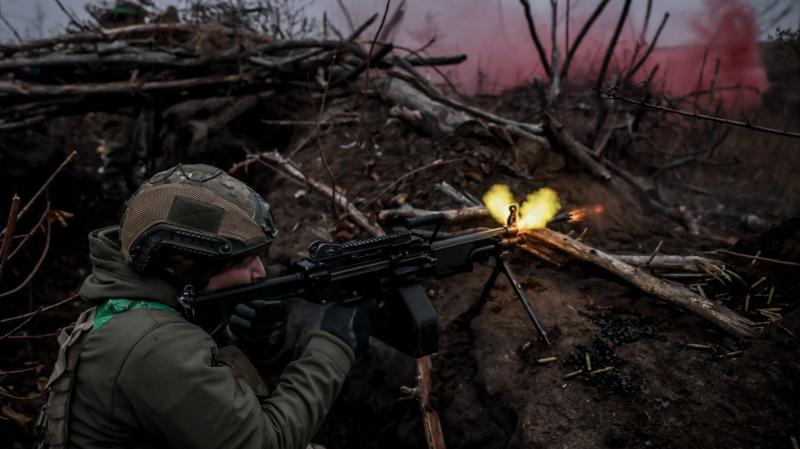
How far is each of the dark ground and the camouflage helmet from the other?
5.51 feet

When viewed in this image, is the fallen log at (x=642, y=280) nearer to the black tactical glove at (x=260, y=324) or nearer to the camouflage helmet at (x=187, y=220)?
the black tactical glove at (x=260, y=324)

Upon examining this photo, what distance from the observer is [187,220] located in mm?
1771

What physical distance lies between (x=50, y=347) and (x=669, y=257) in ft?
18.4

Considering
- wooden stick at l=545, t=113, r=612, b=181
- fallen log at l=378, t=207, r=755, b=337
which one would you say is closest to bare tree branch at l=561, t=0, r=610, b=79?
wooden stick at l=545, t=113, r=612, b=181

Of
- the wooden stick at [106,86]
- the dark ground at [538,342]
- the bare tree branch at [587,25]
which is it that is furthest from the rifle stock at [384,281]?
the wooden stick at [106,86]

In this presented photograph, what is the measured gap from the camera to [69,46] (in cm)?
627

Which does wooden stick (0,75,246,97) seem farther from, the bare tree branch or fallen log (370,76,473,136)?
the bare tree branch

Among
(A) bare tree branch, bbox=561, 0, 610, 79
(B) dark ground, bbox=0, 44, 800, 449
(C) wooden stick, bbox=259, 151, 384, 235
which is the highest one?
(A) bare tree branch, bbox=561, 0, 610, 79

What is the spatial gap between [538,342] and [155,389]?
84.6 inches

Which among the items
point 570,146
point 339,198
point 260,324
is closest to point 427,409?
point 260,324

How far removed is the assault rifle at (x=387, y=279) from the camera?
2.23 metres

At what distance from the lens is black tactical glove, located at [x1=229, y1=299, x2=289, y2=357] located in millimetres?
2277

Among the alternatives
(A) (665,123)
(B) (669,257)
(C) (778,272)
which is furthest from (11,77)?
(A) (665,123)

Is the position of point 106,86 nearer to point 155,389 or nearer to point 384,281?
point 384,281
